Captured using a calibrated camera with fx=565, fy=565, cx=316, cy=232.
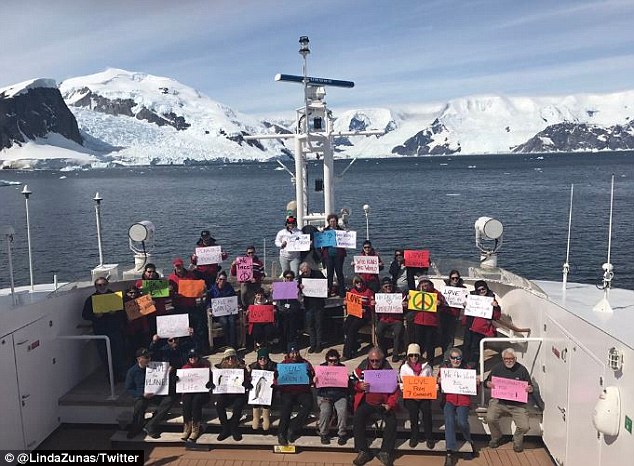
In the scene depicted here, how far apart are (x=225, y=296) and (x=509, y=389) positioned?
186 inches

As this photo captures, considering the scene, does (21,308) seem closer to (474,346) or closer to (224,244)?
(474,346)

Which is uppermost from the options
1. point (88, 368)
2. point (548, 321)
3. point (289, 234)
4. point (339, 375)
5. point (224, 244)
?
point (289, 234)

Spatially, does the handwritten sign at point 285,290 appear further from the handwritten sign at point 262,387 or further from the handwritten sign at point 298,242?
the handwritten sign at point 262,387

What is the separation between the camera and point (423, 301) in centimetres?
900

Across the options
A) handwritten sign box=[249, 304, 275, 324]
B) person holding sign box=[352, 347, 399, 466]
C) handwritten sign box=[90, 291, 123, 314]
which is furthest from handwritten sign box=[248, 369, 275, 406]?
handwritten sign box=[90, 291, 123, 314]

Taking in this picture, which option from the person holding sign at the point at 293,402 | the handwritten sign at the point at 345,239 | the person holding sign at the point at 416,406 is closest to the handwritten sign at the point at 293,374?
the person holding sign at the point at 293,402

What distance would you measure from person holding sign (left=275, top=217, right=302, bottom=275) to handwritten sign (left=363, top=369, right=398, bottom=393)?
12.1 ft

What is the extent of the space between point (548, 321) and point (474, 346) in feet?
4.73

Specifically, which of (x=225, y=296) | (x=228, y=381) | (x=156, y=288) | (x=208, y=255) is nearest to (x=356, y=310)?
(x=225, y=296)

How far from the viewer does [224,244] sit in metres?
42.9

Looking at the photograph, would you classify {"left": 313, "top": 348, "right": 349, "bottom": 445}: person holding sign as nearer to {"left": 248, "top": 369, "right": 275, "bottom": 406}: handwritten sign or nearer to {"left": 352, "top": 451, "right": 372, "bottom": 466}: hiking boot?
{"left": 352, "top": 451, "right": 372, "bottom": 466}: hiking boot

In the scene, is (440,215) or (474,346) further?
(440,215)

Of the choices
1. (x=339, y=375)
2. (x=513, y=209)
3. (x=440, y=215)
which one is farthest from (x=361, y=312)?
(x=513, y=209)

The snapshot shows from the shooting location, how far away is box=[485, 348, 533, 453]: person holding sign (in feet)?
25.1
